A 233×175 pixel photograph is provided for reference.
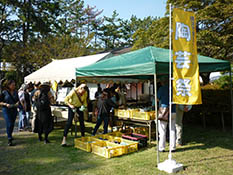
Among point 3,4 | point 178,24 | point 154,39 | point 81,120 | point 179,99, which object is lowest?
point 81,120

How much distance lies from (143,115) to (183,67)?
90.9 inches

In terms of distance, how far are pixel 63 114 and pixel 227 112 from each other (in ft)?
19.3

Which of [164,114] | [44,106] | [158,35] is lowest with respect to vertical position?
[164,114]

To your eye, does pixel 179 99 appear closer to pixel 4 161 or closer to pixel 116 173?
pixel 116 173

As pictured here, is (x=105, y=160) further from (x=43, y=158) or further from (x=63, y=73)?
(x=63, y=73)

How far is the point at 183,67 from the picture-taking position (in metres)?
4.19

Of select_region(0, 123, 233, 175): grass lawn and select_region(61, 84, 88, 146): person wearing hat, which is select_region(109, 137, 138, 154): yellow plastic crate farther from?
select_region(61, 84, 88, 146): person wearing hat

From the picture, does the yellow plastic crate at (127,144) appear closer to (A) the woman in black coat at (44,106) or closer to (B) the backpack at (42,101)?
(A) the woman in black coat at (44,106)

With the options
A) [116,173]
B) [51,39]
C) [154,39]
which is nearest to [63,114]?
[116,173]

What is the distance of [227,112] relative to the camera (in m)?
7.75

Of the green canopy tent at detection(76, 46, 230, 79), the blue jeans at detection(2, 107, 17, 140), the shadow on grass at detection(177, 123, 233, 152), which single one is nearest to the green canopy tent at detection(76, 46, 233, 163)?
the green canopy tent at detection(76, 46, 230, 79)

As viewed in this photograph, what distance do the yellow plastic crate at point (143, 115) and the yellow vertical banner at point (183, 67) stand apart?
188 centimetres

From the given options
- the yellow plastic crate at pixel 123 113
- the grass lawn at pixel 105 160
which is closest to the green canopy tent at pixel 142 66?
the yellow plastic crate at pixel 123 113

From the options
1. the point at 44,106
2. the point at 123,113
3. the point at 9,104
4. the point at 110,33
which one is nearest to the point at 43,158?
the point at 44,106
